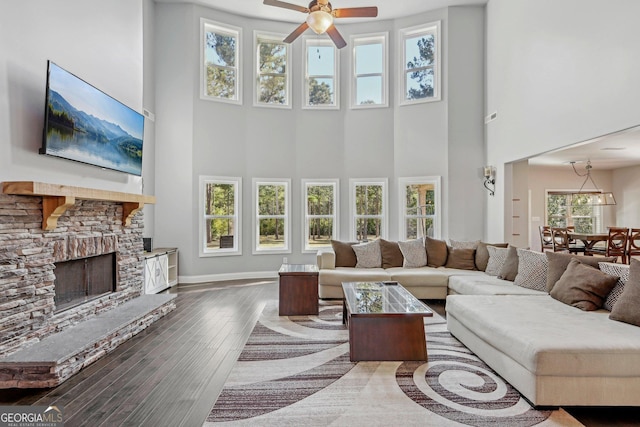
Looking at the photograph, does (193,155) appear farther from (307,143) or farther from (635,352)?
(635,352)

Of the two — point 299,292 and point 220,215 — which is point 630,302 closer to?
point 299,292

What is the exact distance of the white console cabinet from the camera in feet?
18.9

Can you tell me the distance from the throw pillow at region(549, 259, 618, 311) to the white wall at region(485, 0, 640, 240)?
5.13ft

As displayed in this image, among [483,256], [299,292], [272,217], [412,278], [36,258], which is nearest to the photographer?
[36,258]

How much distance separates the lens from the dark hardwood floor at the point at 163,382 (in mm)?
2461

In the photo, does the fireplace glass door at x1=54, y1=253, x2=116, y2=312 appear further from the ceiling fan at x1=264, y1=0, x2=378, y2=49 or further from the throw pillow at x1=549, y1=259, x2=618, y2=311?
the throw pillow at x1=549, y1=259, x2=618, y2=311

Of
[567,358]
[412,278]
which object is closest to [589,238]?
[412,278]

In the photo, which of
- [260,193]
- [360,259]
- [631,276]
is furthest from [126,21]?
[631,276]

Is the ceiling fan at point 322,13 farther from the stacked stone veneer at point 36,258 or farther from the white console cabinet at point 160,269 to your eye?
the white console cabinet at point 160,269

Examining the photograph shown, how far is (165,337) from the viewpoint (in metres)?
4.04

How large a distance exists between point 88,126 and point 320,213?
488cm

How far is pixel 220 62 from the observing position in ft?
24.7

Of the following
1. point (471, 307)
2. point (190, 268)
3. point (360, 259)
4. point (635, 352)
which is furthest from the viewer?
point (190, 268)

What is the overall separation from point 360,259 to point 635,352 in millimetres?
3959
